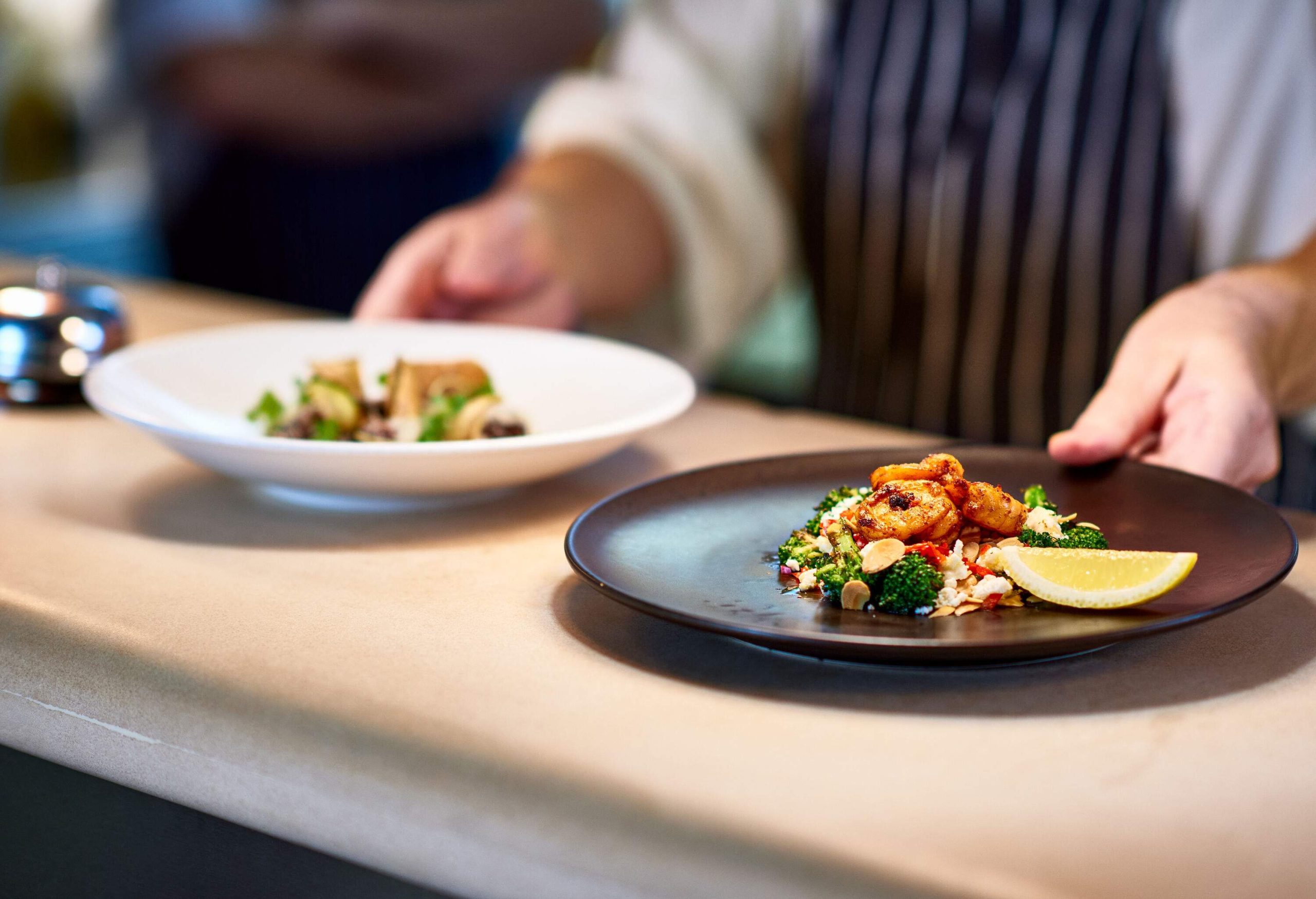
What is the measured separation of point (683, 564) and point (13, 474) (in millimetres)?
650

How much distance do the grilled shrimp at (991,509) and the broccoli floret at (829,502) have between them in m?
0.07

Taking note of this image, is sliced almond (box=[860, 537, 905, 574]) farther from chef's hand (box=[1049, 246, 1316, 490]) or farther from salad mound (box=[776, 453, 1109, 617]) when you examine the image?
chef's hand (box=[1049, 246, 1316, 490])

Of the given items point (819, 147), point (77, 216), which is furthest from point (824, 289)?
point (77, 216)

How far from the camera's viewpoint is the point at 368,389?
122 centimetres

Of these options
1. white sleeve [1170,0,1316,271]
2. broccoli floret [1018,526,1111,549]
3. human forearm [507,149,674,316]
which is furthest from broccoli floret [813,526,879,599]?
white sleeve [1170,0,1316,271]

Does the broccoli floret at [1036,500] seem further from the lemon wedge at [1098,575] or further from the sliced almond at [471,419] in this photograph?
the sliced almond at [471,419]

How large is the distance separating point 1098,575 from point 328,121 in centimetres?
333

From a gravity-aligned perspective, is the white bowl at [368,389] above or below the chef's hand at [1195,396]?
below

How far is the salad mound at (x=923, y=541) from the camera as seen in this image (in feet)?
2.22

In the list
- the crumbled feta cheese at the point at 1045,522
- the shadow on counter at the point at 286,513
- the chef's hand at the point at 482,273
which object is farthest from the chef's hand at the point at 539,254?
the crumbled feta cheese at the point at 1045,522

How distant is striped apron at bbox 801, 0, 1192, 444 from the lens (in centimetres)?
175

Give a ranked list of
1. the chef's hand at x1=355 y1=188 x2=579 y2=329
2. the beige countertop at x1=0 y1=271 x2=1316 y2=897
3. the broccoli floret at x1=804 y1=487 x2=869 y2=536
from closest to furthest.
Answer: the beige countertop at x1=0 y1=271 x2=1316 y2=897, the broccoli floret at x1=804 y1=487 x2=869 y2=536, the chef's hand at x1=355 y1=188 x2=579 y2=329

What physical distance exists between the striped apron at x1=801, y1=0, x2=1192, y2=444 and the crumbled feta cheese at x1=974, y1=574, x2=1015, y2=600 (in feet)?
4.08

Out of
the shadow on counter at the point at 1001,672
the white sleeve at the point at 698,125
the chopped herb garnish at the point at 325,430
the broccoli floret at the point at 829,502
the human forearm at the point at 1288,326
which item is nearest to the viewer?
the shadow on counter at the point at 1001,672
